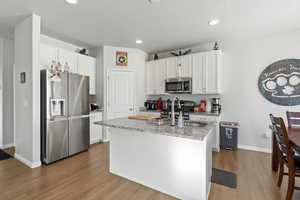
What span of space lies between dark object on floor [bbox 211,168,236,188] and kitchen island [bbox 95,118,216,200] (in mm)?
343

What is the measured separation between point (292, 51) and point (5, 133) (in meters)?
6.97

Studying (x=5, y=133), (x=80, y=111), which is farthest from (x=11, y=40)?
(x=80, y=111)

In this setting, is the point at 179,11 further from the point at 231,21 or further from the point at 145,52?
the point at 145,52

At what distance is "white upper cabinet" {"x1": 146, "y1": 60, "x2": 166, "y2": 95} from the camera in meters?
4.39

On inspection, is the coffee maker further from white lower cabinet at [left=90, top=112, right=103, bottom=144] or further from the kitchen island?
white lower cabinet at [left=90, top=112, right=103, bottom=144]

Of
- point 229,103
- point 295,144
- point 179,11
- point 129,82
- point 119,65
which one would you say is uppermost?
point 179,11

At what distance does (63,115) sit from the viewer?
9.61 ft

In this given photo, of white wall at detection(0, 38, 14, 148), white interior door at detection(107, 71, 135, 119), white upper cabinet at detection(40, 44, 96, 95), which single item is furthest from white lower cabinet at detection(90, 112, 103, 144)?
white wall at detection(0, 38, 14, 148)

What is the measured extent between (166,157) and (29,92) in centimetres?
263

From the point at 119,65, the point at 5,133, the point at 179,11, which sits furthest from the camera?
the point at 119,65

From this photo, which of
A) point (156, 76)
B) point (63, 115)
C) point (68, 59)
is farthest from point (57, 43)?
point (156, 76)

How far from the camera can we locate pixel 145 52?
4.78m

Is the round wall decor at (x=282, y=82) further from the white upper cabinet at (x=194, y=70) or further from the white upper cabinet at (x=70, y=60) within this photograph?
the white upper cabinet at (x=70, y=60)

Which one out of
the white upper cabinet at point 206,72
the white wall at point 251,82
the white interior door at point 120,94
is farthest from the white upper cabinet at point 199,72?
the white interior door at point 120,94
